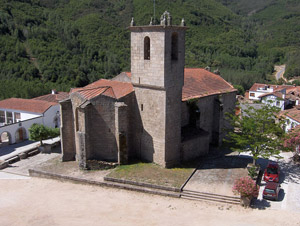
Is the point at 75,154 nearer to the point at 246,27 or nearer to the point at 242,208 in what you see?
the point at 242,208

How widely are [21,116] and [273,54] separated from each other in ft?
314

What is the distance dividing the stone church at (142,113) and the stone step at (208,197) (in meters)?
→ 3.83

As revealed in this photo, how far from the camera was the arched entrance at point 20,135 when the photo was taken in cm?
3359

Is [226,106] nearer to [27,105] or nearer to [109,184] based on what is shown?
[109,184]

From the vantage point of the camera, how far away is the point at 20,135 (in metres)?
33.9

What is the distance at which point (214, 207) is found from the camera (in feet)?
62.0

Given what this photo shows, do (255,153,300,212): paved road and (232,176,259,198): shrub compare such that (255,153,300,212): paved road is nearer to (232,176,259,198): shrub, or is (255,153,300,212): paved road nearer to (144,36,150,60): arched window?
(232,176,259,198): shrub

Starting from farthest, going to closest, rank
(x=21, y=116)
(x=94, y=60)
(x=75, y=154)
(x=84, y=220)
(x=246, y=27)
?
(x=246, y=27) → (x=94, y=60) → (x=21, y=116) → (x=75, y=154) → (x=84, y=220)

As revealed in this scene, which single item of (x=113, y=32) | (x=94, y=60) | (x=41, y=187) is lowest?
(x=41, y=187)

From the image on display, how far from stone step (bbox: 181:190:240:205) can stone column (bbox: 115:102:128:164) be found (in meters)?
5.87

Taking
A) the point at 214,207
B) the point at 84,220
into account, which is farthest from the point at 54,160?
the point at 214,207

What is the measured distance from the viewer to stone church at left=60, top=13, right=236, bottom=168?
73.0 ft

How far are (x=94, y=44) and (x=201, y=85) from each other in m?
48.0

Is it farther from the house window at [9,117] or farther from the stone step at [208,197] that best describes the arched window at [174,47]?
the house window at [9,117]
